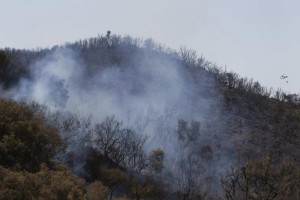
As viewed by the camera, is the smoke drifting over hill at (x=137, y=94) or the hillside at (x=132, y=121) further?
the smoke drifting over hill at (x=137, y=94)

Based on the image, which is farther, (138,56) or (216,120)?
(138,56)

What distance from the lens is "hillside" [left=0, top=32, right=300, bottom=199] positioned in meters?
17.8

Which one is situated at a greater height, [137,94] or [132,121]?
[137,94]

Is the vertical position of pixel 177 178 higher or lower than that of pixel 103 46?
lower

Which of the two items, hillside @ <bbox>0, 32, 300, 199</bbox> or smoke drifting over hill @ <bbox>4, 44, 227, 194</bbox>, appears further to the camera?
smoke drifting over hill @ <bbox>4, 44, 227, 194</bbox>

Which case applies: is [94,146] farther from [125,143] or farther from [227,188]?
[227,188]

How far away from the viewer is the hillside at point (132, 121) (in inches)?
702

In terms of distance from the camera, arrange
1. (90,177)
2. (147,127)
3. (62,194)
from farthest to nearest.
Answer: (147,127) → (90,177) → (62,194)

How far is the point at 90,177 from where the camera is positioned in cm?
3912

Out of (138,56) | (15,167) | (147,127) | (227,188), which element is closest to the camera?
(227,188)

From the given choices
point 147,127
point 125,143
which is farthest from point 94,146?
point 147,127

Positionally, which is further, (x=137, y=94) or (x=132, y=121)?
(x=137, y=94)

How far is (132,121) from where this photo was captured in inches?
2394

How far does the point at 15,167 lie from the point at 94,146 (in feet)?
96.3
